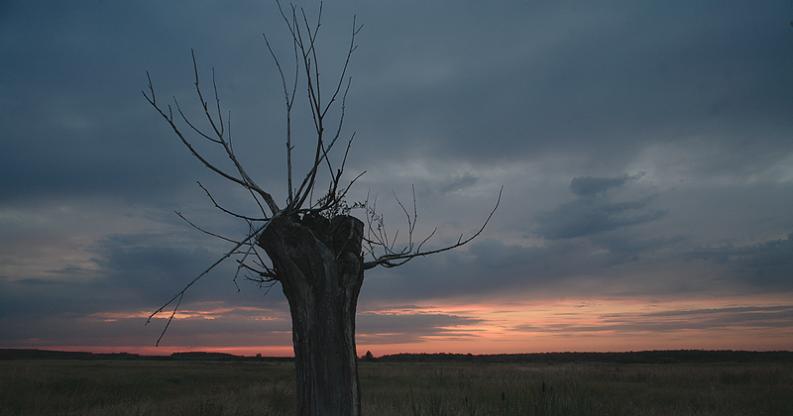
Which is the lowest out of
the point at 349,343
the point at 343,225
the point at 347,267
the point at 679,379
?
the point at 679,379

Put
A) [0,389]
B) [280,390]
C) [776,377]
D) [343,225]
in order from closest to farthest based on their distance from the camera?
1. [343,225]
2. [0,389]
3. [280,390]
4. [776,377]

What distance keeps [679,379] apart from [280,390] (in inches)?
713

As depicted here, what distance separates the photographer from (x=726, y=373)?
25.0 meters

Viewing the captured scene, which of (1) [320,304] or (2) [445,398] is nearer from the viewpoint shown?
(1) [320,304]

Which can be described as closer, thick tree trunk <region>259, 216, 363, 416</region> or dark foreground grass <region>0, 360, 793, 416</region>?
thick tree trunk <region>259, 216, 363, 416</region>

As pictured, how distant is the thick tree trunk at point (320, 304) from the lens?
13.2 ft

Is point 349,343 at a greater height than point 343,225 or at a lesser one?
lesser

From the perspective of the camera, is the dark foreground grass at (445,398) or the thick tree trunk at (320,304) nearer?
the thick tree trunk at (320,304)

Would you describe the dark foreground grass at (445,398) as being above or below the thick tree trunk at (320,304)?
below

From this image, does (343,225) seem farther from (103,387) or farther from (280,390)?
(103,387)

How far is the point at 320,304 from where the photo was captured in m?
4.18

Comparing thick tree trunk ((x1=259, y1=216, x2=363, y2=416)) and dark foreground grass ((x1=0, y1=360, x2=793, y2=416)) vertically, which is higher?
thick tree trunk ((x1=259, y1=216, x2=363, y2=416))

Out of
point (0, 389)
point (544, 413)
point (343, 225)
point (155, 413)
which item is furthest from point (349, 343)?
point (0, 389)

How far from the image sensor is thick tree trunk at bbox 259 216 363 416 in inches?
159
